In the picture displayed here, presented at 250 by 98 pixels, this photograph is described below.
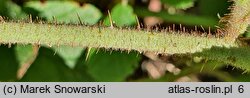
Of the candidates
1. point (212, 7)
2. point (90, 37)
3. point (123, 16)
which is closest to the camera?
point (90, 37)

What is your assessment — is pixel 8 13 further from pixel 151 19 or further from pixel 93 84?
pixel 151 19

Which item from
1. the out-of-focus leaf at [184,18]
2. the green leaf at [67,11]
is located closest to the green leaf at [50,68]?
→ the green leaf at [67,11]

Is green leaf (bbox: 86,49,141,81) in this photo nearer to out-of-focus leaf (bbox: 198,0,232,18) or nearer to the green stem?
out-of-focus leaf (bbox: 198,0,232,18)

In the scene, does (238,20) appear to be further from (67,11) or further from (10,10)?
(10,10)

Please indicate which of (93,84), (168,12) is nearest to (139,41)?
(93,84)

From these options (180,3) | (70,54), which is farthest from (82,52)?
(180,3)

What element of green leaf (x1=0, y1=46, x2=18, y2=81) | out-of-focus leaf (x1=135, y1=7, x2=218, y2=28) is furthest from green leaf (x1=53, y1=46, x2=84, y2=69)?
out-of-focus leaf (x1=135, y1=7, x2=218, y2=28)
